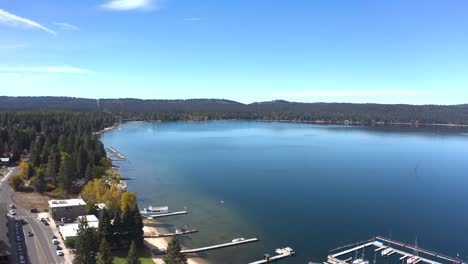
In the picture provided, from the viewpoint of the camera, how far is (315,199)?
141ft

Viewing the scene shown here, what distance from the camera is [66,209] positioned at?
97.0 feet

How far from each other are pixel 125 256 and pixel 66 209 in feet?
27.5

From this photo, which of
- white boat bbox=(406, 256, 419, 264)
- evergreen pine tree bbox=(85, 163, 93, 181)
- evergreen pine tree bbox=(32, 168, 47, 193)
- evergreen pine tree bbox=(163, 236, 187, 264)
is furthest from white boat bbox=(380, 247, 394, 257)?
evergreen pine tree bbox=(32, 168, 47, 193)

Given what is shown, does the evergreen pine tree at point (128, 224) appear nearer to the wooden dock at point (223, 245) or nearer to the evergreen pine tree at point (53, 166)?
the wooden dock at point (223, 245)

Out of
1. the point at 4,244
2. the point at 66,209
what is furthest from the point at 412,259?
the point at 4,244

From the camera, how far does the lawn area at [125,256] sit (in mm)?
23406

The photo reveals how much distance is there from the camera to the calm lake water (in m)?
31.3

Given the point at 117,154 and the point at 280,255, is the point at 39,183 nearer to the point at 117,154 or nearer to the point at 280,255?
the point at 280,255

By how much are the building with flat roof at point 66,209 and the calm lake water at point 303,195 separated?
7337 millimetres

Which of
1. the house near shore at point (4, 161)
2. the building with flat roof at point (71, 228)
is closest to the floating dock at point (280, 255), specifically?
the building with flat roof at point (71, 228)

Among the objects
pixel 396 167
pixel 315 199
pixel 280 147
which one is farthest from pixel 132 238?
pixel 280 147

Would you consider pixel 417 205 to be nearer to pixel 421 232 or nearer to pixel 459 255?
pixel 421 232

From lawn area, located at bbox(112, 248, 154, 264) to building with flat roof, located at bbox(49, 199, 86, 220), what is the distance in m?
6.93

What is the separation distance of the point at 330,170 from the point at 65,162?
132ft
